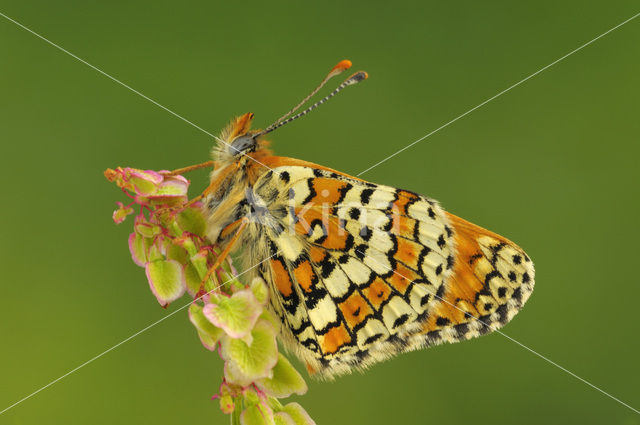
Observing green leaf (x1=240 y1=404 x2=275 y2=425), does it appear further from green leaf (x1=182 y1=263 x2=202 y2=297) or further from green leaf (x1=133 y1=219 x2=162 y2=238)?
green leaf (x1=133 y1=219 x2=162 y2=238)

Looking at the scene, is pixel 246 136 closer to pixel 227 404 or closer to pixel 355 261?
pixel 355 261

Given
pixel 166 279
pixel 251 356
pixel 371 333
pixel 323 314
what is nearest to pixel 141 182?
pixel 166 279

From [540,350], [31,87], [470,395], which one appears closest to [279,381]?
[470,395]

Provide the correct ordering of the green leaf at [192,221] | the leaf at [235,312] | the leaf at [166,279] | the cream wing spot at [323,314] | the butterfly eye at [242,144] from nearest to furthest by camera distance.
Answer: the leaf at [235,312] < the leaf at [166,279] < the green leaf at [192,221] < the cream wing spot at [323,314] < the butterfly eye at [242,144]

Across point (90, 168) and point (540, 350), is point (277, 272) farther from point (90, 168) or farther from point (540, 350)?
point (540, 350)

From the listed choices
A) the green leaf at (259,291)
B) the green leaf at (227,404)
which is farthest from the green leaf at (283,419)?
the green leaf at (259,291)

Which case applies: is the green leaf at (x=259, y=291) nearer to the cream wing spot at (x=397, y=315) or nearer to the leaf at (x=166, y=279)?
the leaf at (x=166, y=279)
